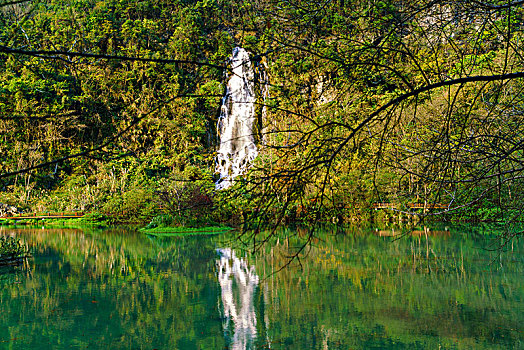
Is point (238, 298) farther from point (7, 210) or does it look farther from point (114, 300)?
point (7, 210)

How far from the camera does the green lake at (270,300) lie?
4367 mm

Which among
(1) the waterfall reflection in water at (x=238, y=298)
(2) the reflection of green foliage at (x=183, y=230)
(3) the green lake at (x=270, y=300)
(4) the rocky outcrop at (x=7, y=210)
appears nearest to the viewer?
(3) the green lake at (x=270, y=300)

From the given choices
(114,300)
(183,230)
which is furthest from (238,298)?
(183,230)

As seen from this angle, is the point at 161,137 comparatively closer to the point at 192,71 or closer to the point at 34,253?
the point at 192,71

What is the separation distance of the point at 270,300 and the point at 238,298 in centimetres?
45

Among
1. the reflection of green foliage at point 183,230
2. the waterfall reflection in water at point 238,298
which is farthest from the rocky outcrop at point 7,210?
the waterfall reflection in water at point 238,298

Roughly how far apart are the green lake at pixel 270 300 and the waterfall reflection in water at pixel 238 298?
0.02 metres

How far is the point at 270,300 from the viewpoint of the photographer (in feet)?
19.0

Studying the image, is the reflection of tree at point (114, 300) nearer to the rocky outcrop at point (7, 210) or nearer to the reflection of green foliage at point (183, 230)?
the reflection of green foliage at point (183, 230)

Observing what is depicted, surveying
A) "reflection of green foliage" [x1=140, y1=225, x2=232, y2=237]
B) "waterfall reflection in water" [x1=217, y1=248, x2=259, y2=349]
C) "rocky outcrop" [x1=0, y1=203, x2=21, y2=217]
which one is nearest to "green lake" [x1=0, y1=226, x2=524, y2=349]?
"waterfall reflection in water" [x1=217, y1=248, x2=259, y2=349]

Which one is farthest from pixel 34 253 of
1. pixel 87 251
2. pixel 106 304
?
pixel 106 304

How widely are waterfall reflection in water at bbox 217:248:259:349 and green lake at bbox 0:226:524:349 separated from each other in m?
0.02

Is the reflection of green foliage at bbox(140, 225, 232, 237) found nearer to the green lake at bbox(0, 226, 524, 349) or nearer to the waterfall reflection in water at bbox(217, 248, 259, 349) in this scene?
the green lake at bbox(0, 226, 524, 349)

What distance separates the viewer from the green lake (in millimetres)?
4367
